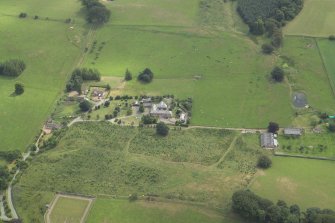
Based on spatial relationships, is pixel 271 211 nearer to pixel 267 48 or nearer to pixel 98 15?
pixel 267 48

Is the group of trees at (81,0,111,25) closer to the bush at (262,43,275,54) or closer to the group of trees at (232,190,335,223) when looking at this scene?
the bush at (262,43,275,54)

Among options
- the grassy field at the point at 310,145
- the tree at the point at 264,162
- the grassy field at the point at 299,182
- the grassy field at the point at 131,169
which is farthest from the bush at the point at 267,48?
the tree at the point at 264,162

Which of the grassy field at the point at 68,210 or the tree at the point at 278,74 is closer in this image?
the grassy field at the point at 68,210

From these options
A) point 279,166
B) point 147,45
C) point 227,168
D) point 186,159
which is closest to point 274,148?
point 279,166

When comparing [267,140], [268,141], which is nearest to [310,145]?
[268,141]

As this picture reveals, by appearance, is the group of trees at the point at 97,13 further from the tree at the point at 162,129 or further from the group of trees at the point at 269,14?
the tree at the point at 162,129
